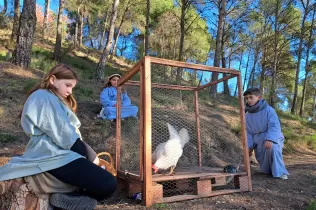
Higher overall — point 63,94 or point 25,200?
point 63,94

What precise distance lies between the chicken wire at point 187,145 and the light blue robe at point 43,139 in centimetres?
140

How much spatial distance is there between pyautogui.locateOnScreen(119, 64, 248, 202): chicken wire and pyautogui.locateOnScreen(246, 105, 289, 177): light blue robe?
17.1 inches

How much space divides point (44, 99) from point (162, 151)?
1.86 m

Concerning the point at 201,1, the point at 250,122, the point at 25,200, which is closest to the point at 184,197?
the point at 25,200

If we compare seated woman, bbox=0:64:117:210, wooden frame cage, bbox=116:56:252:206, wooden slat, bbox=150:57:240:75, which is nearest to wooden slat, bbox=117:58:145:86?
wooden frame cage, bbox=116:56:252:206

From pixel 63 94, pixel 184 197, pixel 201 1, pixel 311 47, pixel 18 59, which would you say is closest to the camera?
pixel 63 94

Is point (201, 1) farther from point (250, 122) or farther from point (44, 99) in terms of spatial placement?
point (44, 99)

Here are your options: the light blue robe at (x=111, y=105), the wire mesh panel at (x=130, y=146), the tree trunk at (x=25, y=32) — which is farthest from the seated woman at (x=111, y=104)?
the tree trunk at (x=25, y=32)

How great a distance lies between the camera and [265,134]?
5.18 m

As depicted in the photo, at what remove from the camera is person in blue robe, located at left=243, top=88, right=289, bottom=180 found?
4910 mm

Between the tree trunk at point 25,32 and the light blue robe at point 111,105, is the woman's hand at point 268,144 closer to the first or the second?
the light blue robe at point 111,105

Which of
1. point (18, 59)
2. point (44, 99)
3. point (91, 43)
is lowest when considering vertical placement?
point (44, 99)

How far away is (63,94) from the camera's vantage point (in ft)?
8.07

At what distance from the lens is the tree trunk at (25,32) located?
7.59m
